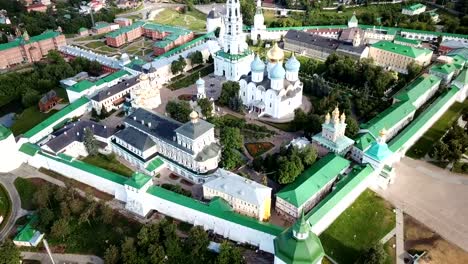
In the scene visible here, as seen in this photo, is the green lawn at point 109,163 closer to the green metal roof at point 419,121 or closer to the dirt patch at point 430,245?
the dirt patch at point 430,245

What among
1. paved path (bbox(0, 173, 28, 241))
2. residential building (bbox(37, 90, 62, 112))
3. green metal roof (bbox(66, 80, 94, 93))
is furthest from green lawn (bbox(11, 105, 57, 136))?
paved path (bbox(0, 173, 28, 241))

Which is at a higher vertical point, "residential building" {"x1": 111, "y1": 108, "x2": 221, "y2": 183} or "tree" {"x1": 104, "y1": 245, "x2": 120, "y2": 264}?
"residential building" {"x1": 111, "y1": 108, "x2": 221, "y2": 183}

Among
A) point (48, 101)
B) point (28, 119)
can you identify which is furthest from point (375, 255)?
point (28, 119)

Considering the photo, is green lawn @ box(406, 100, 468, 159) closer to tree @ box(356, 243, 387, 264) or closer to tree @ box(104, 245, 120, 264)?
tree @ box(356, 243, 387, 264)

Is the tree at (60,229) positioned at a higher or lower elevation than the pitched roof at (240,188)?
lower

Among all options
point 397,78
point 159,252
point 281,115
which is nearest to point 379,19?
point 397,78

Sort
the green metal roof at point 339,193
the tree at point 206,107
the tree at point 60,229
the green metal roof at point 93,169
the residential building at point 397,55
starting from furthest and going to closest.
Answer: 1. the residential building at point 397,55
2. the tree at point 206,107
3. the green metal roof at point 93,169
4. the tree at point 60,229
5. the green metal roof at point 339,193

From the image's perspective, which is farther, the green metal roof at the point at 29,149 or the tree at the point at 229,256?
the green metal roof at the point at 29,149

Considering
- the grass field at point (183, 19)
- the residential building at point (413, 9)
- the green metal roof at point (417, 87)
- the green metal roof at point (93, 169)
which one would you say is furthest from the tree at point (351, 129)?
the residential building at point (413, 9)
